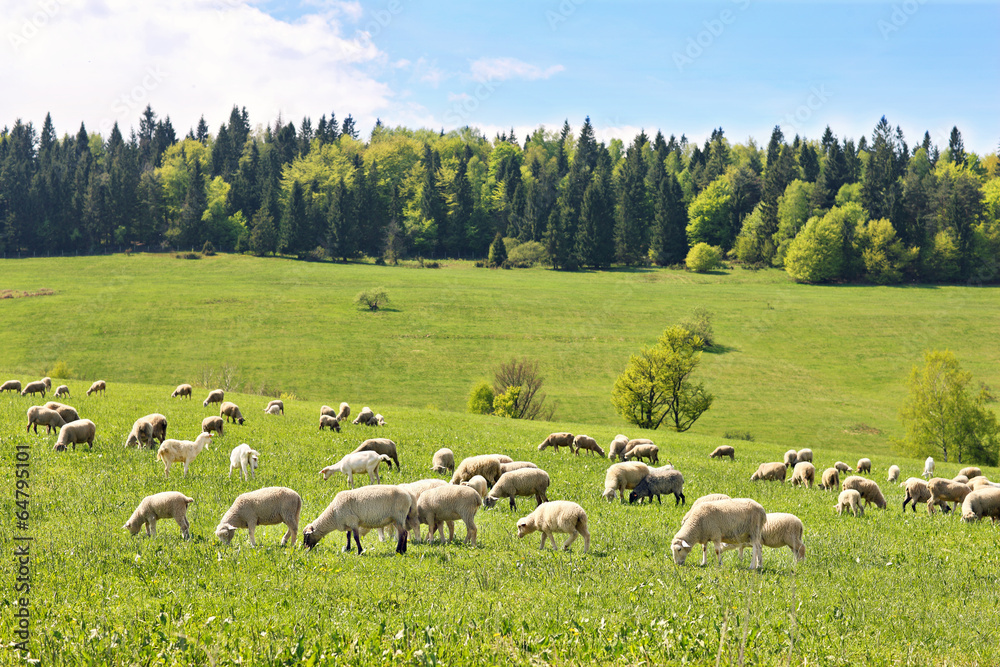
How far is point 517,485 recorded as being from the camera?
18.7 meters

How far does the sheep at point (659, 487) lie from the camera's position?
67.7ft

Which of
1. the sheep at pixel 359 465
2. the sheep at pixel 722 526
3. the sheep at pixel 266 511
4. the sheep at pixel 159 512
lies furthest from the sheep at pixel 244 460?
the sheep at pixel 722 526

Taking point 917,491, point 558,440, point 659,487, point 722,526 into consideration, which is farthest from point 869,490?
point 558,440

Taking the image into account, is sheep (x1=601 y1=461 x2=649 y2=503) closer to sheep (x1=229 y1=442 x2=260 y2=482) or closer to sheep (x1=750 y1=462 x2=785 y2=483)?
sheep (x1=750 y1=462 x2=785 y2=483)

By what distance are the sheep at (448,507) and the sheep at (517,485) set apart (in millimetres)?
3976

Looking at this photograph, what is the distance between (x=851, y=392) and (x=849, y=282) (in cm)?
5916

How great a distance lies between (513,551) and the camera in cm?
1380

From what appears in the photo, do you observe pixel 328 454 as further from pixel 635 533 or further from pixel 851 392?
pixel 851 392

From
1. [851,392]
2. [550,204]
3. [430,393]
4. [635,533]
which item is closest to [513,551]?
[635,533]

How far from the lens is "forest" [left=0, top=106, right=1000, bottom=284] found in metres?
129

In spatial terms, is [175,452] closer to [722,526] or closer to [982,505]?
[722,526]

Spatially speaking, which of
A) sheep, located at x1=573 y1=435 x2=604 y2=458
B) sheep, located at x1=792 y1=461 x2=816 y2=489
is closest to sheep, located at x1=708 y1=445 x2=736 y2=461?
sheep, located at x1=573 y1=435 x2=604 y2=458

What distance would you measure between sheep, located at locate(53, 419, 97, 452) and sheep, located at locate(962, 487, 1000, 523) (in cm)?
2599

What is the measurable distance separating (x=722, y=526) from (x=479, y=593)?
5684 millimetres
